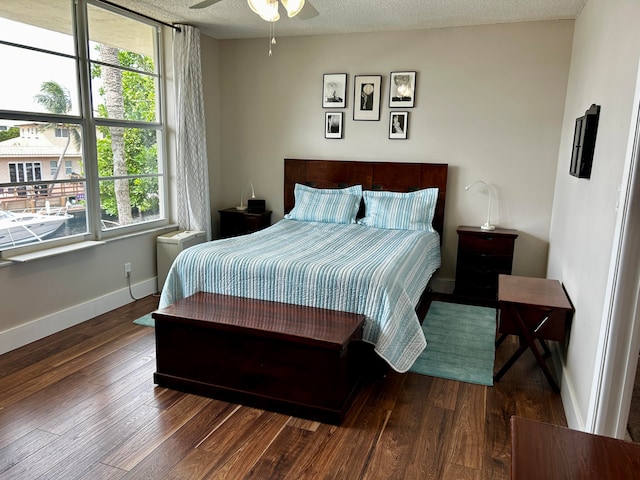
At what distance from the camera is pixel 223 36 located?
16.6 ft

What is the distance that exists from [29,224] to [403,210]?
3124 mm

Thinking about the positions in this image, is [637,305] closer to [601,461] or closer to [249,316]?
[601,461]

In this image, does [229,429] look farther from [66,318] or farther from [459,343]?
[66,318]

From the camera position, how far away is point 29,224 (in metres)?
3.38

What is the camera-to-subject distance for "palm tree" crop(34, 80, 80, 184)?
3408 millimetres

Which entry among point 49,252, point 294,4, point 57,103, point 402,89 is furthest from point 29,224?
point 402,89

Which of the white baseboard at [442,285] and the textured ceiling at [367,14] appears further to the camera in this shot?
the white baseboard at [442,285]

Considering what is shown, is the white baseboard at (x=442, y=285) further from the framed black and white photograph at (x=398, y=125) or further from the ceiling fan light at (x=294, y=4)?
the ceiling fan light at (x=294, y=4)

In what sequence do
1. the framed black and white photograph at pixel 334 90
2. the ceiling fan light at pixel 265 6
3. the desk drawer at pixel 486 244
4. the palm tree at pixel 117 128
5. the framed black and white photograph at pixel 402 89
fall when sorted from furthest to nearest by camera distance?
the framed black and white photograph at pixel 334 90 → the framed black and white photograph at pixel 402 89 → the desk drawer at pixel 486 244 → the palm tree at pixel 117 128 → the ceiling fan light at pixel 265 6

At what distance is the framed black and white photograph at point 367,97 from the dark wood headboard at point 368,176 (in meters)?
0.50

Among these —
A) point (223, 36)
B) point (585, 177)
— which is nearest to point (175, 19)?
point (223, 36)

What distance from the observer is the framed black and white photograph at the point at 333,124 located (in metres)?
4.94

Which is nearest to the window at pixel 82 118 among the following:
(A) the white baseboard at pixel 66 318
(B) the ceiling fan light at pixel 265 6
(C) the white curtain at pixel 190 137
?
(C) the white curtain at pixel 190 137

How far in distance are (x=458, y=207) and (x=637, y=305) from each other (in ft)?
9.67
